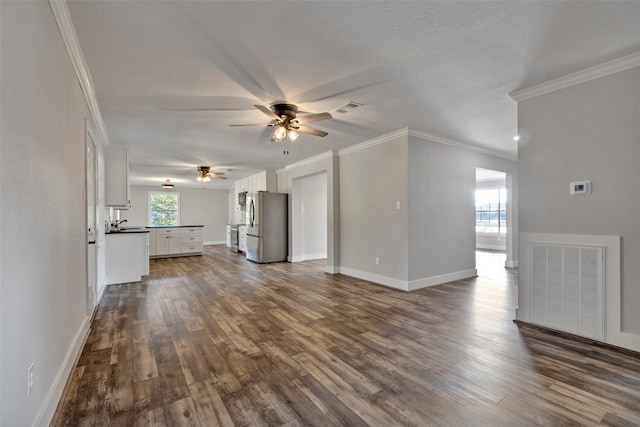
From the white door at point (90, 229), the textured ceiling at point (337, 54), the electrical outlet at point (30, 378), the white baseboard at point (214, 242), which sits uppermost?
the textured ceiling at point (337, 54)

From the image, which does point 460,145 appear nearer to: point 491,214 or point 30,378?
point 30,378

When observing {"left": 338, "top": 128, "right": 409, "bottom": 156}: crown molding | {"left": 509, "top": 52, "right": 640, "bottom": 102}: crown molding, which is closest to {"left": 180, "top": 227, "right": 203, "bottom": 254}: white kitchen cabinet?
{"left": 338, "top": 128, "right": 409, "bottom": 156}: crown molding

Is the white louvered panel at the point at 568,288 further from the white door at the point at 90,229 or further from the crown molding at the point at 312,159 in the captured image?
the white door at the point at 90,229

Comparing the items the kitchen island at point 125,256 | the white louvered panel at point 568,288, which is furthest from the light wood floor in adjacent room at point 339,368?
the kitchen island at point 125,256

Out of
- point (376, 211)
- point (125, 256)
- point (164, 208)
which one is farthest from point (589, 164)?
point (164, 208)

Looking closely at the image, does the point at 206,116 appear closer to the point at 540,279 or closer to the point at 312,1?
the point at 312,1

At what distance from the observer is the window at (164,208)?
37.1 feet

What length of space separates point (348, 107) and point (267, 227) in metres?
4.50

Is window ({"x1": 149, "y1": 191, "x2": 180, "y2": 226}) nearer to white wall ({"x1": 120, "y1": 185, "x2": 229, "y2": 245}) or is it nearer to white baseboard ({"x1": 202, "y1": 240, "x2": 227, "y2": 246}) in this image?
white wall ({"x1": 120, "y1": 185, "x2": 229, "y2": 245})

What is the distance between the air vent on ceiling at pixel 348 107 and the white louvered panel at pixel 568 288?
2413 millimetres

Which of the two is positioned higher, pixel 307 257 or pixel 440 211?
pixel 440 211

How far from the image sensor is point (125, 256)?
205 inches

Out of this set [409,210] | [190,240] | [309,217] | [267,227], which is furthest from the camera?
[190,240]

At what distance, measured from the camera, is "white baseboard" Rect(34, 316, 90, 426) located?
157cm
